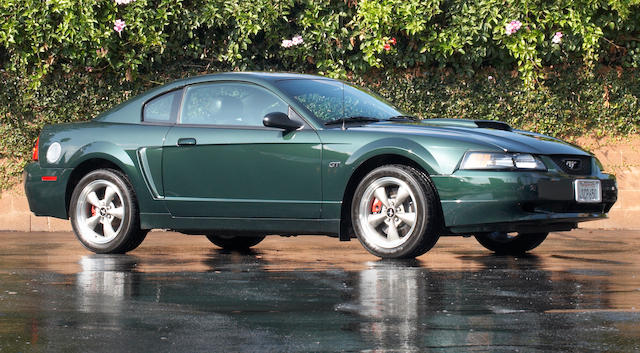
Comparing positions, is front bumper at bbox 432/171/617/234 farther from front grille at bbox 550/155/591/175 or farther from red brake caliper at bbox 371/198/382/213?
red brake caliper at bbox 371/198/382/213

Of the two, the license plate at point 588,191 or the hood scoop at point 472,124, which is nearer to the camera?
the license plate at point 588,191

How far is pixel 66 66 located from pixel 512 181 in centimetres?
743

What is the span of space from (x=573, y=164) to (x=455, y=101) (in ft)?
17.6

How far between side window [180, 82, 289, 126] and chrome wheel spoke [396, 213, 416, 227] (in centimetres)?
133

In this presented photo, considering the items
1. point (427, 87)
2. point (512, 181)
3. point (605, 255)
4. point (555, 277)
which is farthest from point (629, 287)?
point (427, 87)

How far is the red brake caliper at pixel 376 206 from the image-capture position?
8633 mm

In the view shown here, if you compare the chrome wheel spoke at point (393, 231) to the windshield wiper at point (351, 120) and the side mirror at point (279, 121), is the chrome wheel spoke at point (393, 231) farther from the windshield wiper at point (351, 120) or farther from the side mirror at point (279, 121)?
the side mirror at point (279, 121)

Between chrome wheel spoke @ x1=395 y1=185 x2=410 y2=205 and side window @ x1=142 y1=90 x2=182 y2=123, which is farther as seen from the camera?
side window @ x1=142 y1=90 x2=182 y2=123

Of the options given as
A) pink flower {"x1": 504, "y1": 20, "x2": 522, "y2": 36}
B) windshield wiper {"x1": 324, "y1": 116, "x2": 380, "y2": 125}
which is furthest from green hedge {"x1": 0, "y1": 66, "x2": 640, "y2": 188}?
windshield wiper {"x1": 324, "y1": 116, "x2": 380, "y2": 125}

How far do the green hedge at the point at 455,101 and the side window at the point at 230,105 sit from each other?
4.78 metres

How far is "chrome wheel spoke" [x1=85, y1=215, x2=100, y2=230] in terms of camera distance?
9.71m

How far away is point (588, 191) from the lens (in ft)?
28.6

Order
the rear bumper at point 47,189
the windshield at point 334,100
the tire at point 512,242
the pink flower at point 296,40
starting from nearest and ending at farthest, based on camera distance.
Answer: the windshield at point 334,100
the tire at point 512,242
the rear bumper at point 47,189
the pink flower at point 296,40


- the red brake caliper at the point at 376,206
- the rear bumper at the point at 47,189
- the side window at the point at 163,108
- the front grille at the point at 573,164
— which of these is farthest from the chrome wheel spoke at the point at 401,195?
the rear bumper at the point at 47,189
